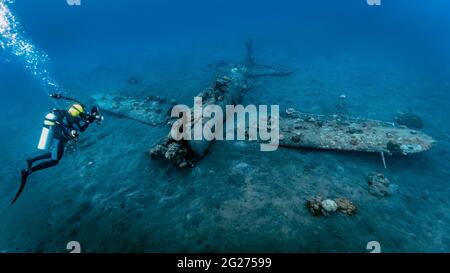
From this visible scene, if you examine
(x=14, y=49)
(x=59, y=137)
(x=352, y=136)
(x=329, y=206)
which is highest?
(x=14, y=49)

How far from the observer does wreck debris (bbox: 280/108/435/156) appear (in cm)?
820

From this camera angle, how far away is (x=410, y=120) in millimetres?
11727

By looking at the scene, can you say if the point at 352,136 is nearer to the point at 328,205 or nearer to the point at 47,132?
the point at 328,205

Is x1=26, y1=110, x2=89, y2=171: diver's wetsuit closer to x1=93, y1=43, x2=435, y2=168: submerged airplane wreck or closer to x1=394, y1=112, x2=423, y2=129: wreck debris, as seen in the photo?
x1=93, y1=43, x2=435, y2=168: submerged airplane wreck

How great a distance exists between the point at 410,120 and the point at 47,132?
1421 cm

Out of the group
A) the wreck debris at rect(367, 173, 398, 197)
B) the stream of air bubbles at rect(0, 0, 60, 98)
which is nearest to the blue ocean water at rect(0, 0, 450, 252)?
the wreck debris at rect(367, 173, 398, 197)

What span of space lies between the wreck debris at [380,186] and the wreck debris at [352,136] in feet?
3.17

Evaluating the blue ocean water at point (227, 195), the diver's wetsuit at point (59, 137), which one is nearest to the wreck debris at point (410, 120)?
the blue ocean water at point (227, 195)

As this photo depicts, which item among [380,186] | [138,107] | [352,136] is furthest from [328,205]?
[138,107]

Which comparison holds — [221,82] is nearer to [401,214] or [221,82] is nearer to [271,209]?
[271,209]

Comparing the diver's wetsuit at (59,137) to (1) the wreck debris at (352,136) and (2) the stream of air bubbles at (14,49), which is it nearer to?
(1) the wreck debris at (352,136)

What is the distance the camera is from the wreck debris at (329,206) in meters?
6.05

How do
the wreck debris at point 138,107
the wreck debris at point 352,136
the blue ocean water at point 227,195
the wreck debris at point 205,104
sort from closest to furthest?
the blue ocean water at point 227,195, the wreck debris at point 205,104, the wreck debris at point 352,136, the wreck debris at point 138,107

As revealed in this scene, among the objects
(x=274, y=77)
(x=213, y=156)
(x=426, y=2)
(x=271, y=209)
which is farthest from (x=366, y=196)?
(x=426, y=2)
